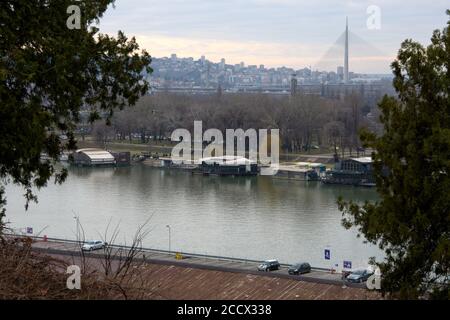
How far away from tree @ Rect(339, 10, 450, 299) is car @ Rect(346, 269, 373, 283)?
203cm

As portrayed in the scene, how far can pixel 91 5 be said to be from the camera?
2.08 meters

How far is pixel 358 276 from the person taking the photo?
4047 millimetres

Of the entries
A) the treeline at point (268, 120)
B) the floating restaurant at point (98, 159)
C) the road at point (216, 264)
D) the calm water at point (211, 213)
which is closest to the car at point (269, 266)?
the road at point (216, 264)

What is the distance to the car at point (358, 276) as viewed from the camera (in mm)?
3978

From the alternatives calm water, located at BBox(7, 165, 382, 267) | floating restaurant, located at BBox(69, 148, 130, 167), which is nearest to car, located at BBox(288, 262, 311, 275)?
calm water, located at BBox(7, 165, 382, 267)

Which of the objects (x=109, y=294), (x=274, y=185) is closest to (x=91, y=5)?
(x=109, y=294)

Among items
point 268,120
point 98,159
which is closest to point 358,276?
point 98,159

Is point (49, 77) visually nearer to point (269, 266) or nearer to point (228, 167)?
point (269, 266)

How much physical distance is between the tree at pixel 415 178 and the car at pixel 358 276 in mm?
2030

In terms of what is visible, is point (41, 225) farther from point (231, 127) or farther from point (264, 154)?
point (231, 127)

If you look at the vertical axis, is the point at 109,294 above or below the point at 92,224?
above

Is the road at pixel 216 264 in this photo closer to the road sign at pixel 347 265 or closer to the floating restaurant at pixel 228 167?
the road sign at pixel 347 265

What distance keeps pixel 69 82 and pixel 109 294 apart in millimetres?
998

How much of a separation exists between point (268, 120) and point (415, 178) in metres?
12.1
